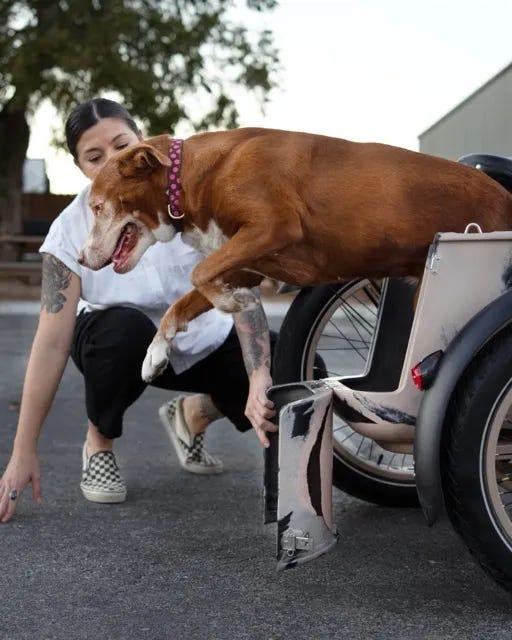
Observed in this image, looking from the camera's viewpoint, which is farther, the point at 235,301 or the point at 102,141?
the point at 102,141

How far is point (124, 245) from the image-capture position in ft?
8.71

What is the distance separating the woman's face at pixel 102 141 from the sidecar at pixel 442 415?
1.20m

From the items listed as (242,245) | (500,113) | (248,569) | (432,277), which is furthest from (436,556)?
(500,113)

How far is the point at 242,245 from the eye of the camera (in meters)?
2.44

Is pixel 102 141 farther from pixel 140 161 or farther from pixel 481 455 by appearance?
pixel 481 455

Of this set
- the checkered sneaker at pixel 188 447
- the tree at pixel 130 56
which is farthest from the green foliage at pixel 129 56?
the checkered sneaker at pixel 188 447

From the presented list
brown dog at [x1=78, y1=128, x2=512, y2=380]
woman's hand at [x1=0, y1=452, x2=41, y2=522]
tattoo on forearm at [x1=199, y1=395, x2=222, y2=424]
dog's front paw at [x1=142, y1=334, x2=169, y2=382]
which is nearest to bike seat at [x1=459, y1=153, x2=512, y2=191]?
brown dog at [x1=78, y1=128, x2=512, y2=380]

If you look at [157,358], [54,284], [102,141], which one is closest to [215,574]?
[157,358]

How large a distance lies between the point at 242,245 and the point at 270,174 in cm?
19

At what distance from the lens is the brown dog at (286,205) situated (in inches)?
96.9

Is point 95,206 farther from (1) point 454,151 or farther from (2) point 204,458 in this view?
(1) point 454,151

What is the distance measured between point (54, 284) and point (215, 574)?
1.19 meters

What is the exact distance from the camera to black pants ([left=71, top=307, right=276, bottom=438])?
11.6ft

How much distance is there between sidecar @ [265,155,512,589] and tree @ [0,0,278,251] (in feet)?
49.7
